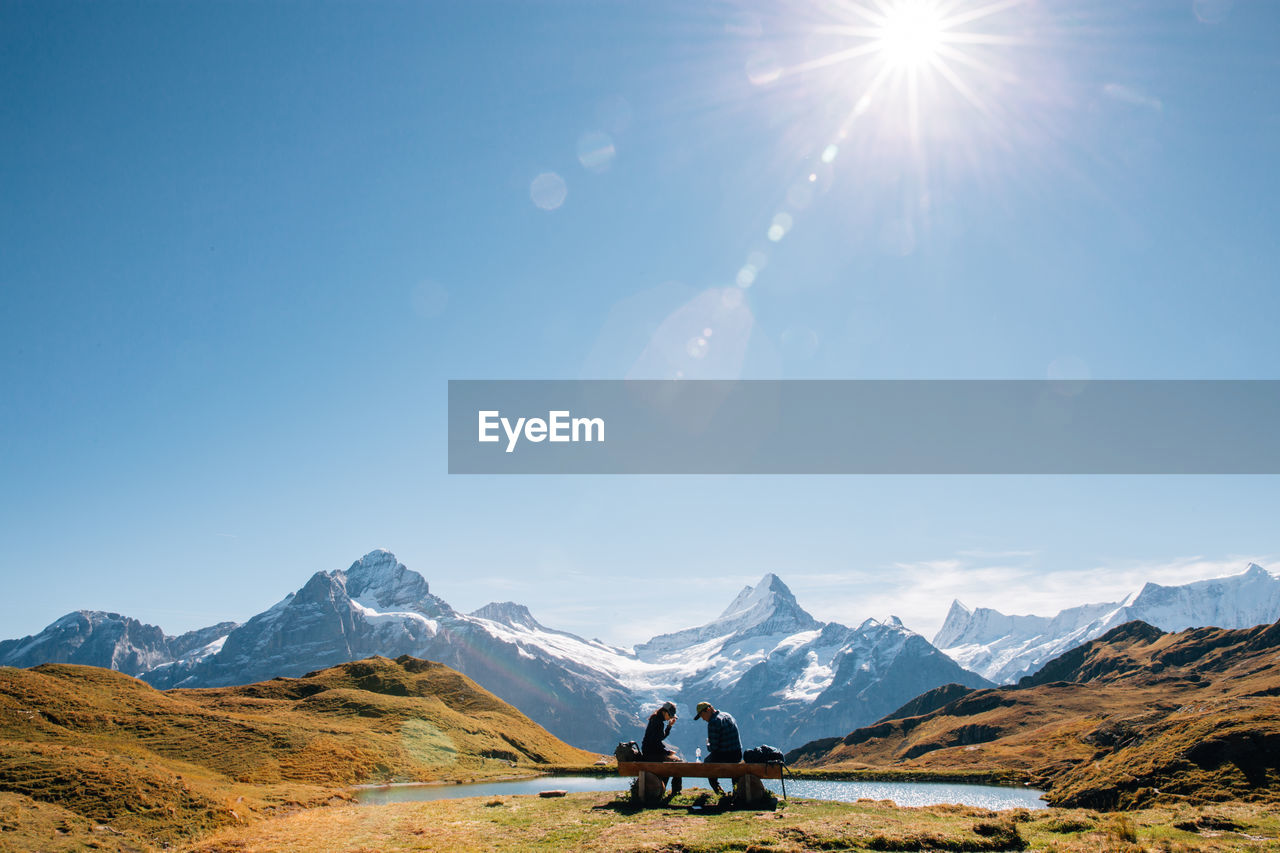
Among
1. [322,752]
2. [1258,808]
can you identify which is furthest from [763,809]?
[322,752]

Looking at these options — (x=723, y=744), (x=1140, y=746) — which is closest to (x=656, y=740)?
(x=723, y=744)

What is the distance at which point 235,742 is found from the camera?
269ft

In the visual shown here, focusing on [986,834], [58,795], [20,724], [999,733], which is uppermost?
[986,834]

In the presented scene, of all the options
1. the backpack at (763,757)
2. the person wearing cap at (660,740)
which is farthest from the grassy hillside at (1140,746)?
the person wearing cap at (660,740)

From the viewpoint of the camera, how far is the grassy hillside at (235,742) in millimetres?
31516

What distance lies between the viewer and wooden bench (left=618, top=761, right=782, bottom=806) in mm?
23703

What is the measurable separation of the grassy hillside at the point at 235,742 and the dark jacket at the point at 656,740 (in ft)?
72.2

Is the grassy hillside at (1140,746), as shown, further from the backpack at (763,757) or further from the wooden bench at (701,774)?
the wooden bench at (701,774)

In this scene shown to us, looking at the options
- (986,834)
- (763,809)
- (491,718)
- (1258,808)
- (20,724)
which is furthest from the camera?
(491,718)

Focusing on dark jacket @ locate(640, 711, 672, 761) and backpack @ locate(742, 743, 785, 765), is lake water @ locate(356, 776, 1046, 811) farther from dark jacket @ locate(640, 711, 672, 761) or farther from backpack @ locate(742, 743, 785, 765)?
backpack @ locate(742, 743, 785, 765)

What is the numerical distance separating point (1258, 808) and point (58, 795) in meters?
54.8

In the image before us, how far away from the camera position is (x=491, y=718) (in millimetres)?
158250

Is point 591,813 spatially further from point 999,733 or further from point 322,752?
point 999,733

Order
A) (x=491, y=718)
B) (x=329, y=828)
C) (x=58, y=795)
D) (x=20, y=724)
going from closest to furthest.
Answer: (x=329, y=828), (x=58, y=795), (x=20, y=724), (x=491, y=718)
